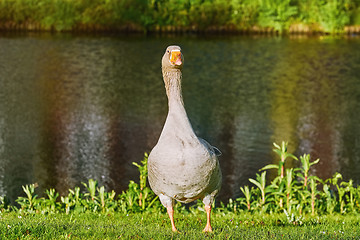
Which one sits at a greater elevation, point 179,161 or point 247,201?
point 179,161

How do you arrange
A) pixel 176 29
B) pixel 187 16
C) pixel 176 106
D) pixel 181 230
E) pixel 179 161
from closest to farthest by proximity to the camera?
pixel 179 161 < pixel 176 106 < pixel 181 230 < pixel 176 29 < pixel 187 16

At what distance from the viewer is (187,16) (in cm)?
6500

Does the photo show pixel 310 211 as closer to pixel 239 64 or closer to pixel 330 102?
pixel 330 102

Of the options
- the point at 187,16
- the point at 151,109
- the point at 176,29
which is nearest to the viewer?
the point at 151,109

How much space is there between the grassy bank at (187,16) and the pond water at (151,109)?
55.1 ft

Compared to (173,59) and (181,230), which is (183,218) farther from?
(173,59)

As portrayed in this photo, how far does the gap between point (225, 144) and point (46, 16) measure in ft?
157

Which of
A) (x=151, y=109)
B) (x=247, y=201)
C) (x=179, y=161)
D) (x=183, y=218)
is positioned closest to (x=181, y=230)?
(x=179, y=161)

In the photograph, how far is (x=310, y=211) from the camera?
10812 mm

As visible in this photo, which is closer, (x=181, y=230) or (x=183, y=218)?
(x=181, y=230)

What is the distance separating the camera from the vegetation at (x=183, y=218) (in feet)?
23.1

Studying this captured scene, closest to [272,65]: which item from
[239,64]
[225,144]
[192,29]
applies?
[239,64]

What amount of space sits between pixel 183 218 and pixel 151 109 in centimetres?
1547

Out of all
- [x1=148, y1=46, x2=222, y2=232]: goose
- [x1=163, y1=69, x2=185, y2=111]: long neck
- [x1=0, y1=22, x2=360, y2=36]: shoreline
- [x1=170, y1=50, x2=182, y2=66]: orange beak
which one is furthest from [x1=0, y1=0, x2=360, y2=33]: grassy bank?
[x1=148, y1=46, x2=222, y2=232]: goose
